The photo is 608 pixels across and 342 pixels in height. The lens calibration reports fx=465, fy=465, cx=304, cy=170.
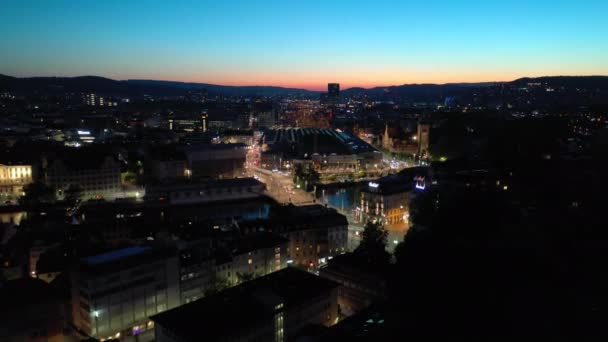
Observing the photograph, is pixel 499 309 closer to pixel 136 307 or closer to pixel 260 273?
pixel 260 273

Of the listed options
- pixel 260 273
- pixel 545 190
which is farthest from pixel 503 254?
pixel 545 190

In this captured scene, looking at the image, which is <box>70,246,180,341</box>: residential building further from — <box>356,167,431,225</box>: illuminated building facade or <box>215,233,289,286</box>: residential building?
<box>356,167,431,225</box>: illuminated building facade

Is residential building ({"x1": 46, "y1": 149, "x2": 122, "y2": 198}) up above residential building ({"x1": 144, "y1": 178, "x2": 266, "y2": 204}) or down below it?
above

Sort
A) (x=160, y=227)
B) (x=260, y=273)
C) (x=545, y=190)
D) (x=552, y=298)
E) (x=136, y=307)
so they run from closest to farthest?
(x=552, y=298), (x=136, y=307), (x=260, y=273), (x=160, y=227), (x=545, y=190)

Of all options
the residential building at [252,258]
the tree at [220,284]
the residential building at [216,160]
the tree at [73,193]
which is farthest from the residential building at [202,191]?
the tree at [220,284]

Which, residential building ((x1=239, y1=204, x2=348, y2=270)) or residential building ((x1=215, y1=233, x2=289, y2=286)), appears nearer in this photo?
residential building ((x1=215, y1=233, x2=289, y2=286))

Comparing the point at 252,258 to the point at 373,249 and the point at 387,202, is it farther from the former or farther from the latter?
the point at 387,202

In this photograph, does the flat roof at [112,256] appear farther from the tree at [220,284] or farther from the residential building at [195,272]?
the tree at [220,284]

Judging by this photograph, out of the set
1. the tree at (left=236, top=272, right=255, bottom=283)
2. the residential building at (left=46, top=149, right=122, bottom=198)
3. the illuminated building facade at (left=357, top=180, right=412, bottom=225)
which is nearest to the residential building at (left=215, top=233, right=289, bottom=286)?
the tree at (left=236, top=272, right=255, bottom=283)

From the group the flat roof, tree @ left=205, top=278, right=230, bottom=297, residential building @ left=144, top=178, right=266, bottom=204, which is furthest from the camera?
residential building @ left=144, top=178, right=266, bottom=204
